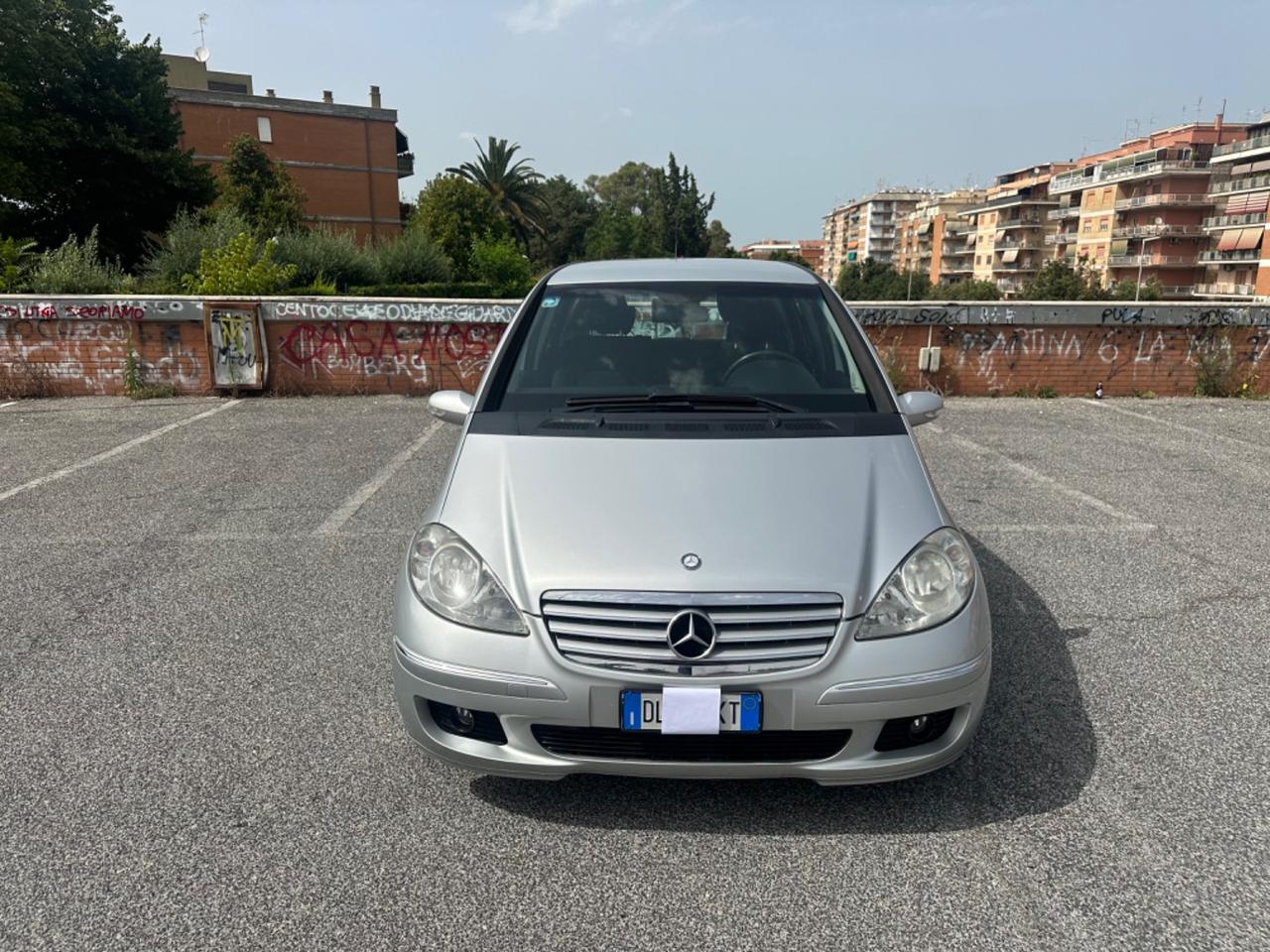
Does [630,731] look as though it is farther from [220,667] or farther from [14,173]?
[14,173]

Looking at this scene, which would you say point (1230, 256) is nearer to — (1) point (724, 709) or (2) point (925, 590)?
(2) point (925, 590)

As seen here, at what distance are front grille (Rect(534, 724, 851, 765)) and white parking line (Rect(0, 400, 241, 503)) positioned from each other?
5992mm

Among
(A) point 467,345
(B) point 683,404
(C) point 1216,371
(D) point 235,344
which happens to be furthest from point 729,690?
(C) point 1216,371

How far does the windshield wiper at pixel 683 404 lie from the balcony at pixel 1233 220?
90.5m

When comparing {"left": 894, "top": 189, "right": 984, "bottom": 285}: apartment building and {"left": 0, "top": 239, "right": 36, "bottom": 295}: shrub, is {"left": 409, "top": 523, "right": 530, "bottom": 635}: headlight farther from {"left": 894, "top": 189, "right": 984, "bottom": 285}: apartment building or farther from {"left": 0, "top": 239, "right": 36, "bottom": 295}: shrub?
{"left": 894, "top": 189, "right": 984, "bottom": 285}: apartment building

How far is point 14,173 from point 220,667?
31.5 m

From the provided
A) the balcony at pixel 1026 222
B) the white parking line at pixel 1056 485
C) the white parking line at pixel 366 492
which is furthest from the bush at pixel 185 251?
the balcony at pixel 1026 222

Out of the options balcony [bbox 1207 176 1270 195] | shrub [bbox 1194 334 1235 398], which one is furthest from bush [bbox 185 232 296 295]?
balcony [bbox 1207 176 1270 195]

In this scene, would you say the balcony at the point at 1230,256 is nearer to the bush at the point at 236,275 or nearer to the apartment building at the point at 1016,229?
the apartment building at the point at 1016,229

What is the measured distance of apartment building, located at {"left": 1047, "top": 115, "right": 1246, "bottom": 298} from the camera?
3334 inches

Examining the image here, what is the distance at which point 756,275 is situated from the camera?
397 centimetres

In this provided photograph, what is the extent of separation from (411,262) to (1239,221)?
3138 inches

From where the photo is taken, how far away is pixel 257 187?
41.2 metres

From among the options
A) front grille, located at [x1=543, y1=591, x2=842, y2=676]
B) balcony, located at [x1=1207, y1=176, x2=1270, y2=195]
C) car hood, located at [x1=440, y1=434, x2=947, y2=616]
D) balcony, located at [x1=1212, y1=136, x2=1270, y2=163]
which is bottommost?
front grille, located at [x1=543, y1=591, x2=842, y2=676]
